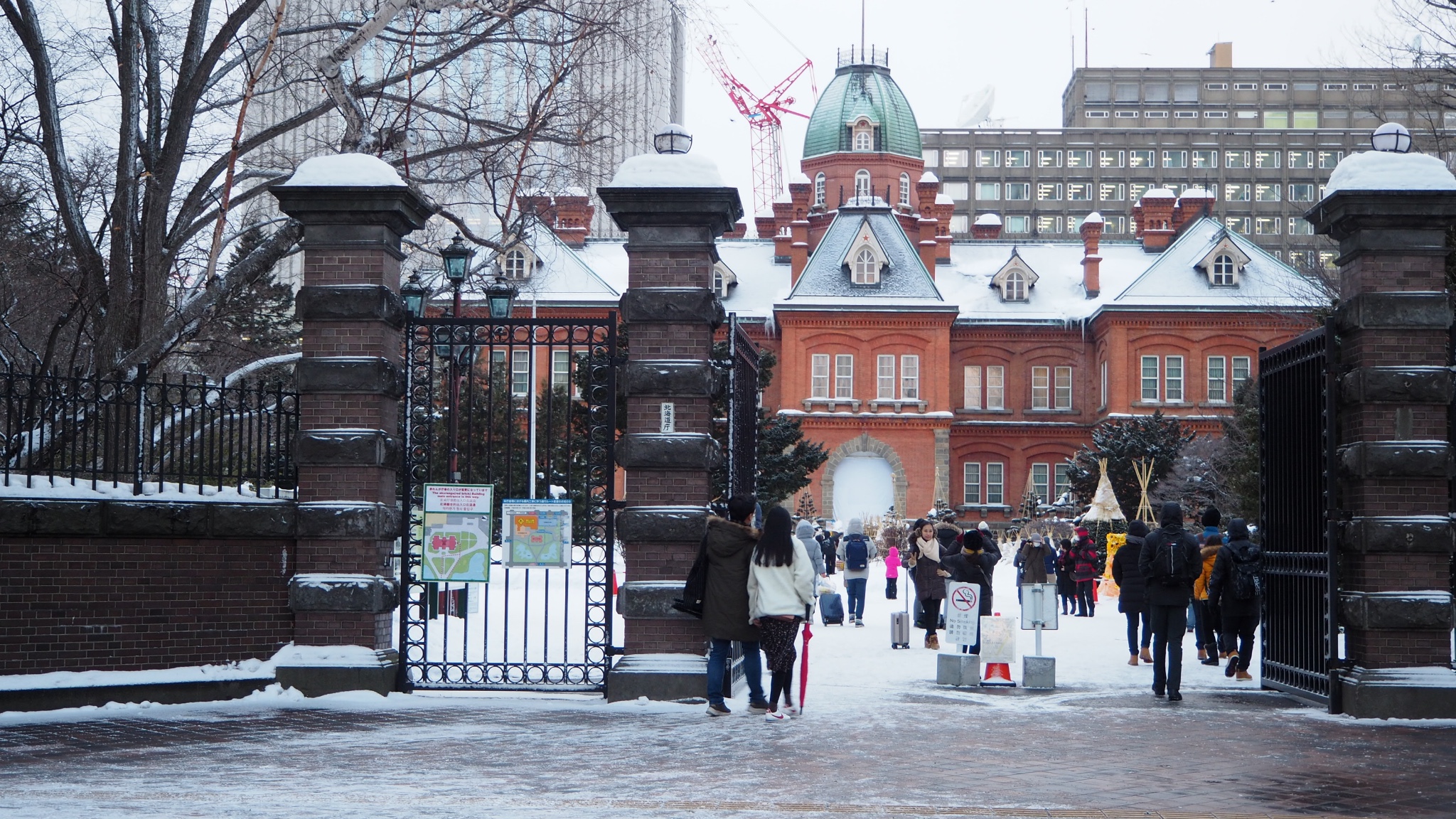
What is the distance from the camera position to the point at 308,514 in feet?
36.1

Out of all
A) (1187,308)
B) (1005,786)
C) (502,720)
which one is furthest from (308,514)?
(1187,308)

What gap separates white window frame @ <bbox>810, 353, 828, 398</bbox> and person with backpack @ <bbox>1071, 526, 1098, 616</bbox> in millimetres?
29724

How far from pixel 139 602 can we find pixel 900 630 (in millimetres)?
8935

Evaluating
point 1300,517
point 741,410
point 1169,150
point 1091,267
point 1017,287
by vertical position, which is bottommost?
point 1300,517

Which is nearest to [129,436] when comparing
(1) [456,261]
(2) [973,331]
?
(1) [456,261]

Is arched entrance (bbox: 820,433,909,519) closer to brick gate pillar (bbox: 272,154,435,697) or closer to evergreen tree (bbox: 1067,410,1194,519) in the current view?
evergreen tree (bbox: 1067,410,1194,519)

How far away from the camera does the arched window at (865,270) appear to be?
5319cm

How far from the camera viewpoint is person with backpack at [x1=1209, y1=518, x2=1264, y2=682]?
13453 mm

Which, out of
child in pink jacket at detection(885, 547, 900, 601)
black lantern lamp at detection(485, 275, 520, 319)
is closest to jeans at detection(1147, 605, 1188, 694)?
black lantern lamp at detection(485, 275, 520, 319)

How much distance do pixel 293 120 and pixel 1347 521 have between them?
1140cm

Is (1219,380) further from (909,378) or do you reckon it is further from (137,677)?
(137,677)

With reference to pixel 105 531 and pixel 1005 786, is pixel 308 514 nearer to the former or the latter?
pixel 105 531

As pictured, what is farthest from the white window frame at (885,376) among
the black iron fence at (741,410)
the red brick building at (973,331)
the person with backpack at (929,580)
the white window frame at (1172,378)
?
the black iron fence at (741,410)

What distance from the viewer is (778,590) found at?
10.1m
